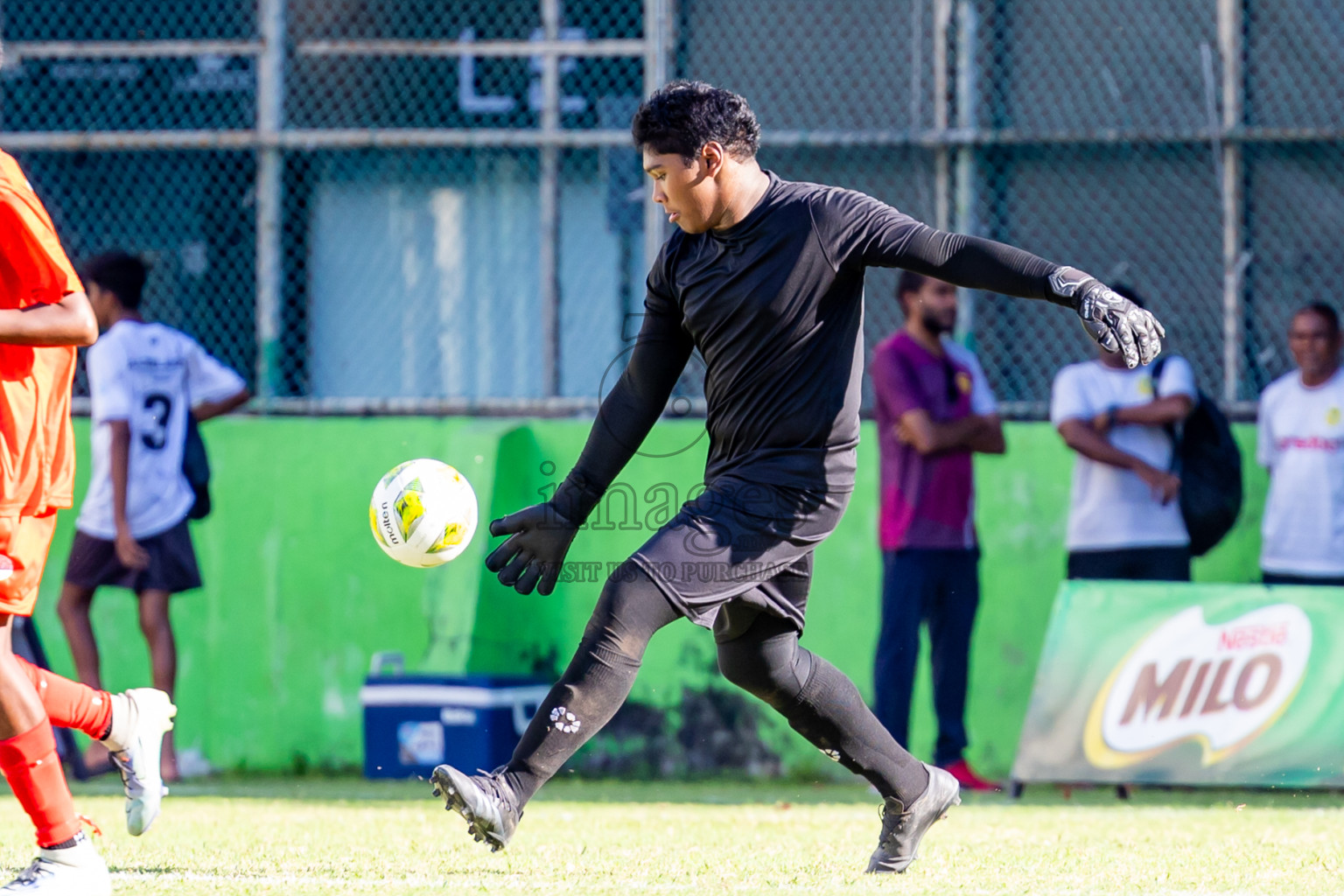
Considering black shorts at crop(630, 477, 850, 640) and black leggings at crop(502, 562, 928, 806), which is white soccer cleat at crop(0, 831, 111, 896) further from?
black shorts at crop(630, 477, 850, 640)

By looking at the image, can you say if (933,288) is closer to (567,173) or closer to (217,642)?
(567,173)

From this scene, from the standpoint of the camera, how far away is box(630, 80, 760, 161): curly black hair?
181 inches

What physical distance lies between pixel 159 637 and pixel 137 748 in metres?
3.32

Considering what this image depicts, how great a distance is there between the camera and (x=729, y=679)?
15.9 ft

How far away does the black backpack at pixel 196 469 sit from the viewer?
28.0 feet

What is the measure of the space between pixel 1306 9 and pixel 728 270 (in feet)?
19.3

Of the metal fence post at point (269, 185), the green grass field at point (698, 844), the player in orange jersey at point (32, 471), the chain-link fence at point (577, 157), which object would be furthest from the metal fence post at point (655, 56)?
the player in orange jersey at point (32, 471)

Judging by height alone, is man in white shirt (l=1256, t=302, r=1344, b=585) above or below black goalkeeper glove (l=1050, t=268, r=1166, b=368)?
below

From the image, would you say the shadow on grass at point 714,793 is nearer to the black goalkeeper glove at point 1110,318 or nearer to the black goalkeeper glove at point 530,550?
the black goalkeeper glove at point 530,550

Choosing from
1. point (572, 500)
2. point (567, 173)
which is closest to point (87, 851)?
point (572, 500)

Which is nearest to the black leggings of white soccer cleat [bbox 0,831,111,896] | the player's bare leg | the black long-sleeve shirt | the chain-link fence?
the black long-sleeve shirt

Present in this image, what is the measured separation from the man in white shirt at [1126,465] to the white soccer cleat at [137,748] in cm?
468

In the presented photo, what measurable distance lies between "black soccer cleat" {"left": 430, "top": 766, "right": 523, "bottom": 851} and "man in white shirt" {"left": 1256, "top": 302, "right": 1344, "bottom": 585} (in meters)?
5.15

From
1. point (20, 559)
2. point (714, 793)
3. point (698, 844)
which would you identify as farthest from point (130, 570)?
point (20, 559)
